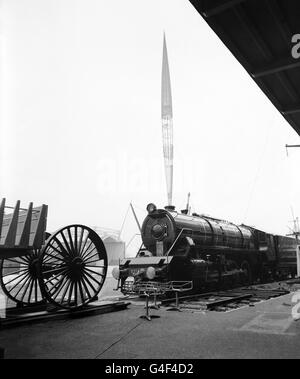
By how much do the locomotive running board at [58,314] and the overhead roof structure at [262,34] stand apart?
5880 millimetres

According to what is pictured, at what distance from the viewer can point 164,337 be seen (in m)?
5.59

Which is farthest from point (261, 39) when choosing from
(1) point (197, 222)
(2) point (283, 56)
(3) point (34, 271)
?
(1) point (197, 222)

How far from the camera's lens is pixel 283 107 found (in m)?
6.90

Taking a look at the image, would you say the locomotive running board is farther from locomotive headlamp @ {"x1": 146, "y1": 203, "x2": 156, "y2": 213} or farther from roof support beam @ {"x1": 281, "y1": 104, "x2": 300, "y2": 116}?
roof support beam @ {"x1": 281, "y1": 104, "x2": 300, "y2": 116}

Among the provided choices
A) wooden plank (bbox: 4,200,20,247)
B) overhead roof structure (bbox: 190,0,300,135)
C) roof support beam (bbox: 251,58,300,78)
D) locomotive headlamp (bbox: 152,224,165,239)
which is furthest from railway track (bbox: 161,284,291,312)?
roof support beam (bbox: 251,58,300,78)

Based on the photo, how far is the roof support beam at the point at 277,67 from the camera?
17.5ft

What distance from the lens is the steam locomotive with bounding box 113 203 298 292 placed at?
11.0 meters

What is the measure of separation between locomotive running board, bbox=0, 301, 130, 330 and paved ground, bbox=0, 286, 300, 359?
0.66 feet

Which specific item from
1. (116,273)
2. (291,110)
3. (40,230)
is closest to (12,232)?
(40,230)

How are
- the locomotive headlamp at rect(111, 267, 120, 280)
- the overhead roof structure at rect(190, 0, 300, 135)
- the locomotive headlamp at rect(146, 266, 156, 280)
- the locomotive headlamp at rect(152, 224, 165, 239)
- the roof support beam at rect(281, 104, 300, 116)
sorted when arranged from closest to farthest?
the overhead roof structure at rect(190, 0, 300, 135) → the roof support beam at rect(281, 104, 300, 116) → the locomotive headlamp at rect(146, 266, 156, 280) → the locomotive headlamp at rect(111, 267, 120, 280) → the locomotive headlamp at rect(152, 224, 165, 239)

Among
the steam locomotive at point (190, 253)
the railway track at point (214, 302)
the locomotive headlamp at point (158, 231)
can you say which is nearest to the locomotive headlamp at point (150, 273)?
the steam locomotive at point (190, 253)

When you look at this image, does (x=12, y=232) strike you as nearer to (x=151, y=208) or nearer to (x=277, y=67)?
(x=277, y=67)

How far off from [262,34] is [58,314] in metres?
6.39

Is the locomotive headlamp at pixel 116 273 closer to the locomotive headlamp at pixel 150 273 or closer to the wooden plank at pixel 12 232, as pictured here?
the locomotive headlamp at pixel 150 273
